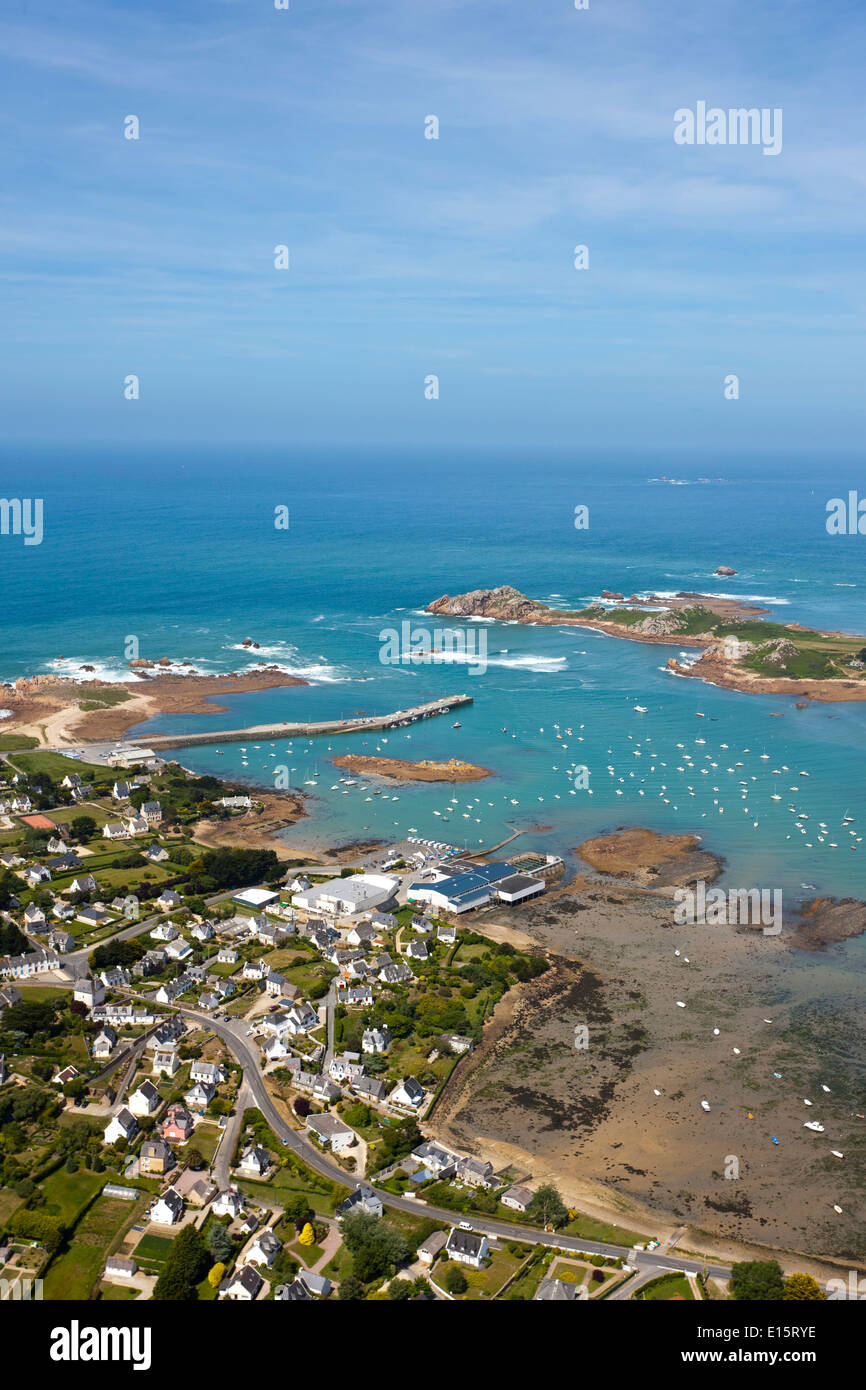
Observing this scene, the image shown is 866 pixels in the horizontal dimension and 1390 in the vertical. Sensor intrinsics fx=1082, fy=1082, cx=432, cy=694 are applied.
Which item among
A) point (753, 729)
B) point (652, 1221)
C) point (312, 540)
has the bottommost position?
point (652, 1221)

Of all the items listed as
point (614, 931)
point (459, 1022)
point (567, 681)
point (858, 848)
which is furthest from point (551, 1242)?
point (567, 681)

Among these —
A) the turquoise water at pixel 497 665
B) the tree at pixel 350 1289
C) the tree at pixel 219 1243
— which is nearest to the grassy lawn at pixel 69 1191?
the tree at pixel 219 1243

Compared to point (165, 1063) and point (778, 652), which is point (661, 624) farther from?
point (165, 1063)

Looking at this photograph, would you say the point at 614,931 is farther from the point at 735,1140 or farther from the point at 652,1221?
the point at 652,1221

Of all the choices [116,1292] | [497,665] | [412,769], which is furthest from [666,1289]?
[497,665]

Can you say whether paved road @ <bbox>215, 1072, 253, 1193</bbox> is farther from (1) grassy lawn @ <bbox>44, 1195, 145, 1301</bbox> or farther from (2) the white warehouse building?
(2) the white warehouse building

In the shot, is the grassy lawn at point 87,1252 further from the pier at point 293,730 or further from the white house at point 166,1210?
the pier at point 293,730

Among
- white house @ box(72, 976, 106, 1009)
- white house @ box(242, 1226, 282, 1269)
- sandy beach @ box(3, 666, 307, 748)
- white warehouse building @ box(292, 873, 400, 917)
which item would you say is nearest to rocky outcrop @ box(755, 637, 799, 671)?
sandy beach @ box(3, 666, 307, 748)
